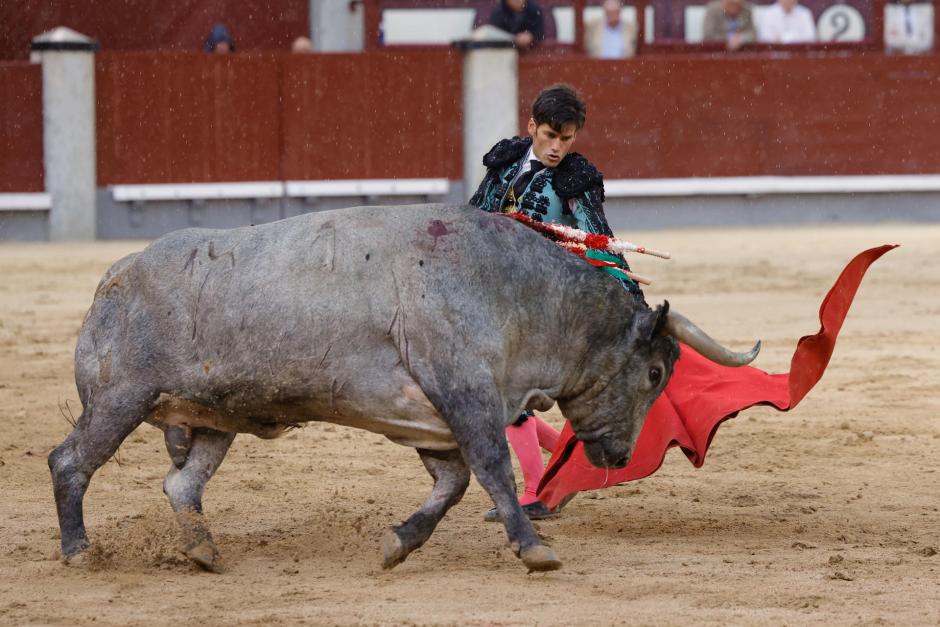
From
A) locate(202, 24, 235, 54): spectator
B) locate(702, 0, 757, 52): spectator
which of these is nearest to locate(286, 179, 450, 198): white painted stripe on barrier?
locate(202, 24, 235, 54): spectator

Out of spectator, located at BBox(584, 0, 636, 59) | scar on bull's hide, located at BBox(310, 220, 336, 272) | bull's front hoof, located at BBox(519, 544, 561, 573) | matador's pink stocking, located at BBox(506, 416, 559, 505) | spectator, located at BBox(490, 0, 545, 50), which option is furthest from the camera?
spectator, located at BBox(584, 0, 636, 59)

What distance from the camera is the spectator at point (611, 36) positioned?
38.9 ft

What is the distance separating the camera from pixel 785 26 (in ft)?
40.5

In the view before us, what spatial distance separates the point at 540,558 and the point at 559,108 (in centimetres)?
104

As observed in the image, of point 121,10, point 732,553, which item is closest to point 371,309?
point 732,553

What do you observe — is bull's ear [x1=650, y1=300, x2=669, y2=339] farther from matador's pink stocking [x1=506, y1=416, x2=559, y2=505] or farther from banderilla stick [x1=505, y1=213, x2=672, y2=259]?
matador's pink stocking [x1=506, y1=416, x2=559, y2=505]

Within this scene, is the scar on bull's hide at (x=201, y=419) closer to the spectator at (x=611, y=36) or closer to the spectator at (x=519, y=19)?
the spectator at (x=519, y=19)

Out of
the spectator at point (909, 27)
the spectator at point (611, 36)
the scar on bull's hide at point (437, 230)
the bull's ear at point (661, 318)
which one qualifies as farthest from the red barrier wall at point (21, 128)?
the bull's ear at point (661, 318)

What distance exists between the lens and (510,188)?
3.76 meters

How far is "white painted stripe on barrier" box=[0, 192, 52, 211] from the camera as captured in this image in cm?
1081

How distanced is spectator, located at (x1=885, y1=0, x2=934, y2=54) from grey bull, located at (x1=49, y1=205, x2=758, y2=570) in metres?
9.98

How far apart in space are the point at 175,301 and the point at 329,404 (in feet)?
1.26

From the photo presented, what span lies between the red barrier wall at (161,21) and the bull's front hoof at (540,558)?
1022 centimetres

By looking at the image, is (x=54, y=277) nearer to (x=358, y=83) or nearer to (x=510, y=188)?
(x=358, y=83)
